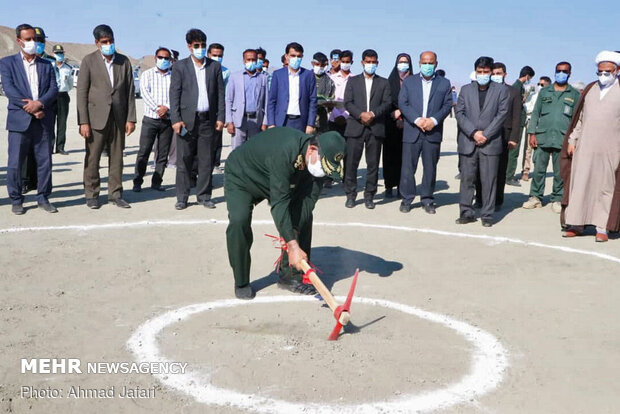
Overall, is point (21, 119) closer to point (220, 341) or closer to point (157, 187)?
point (157, 187)

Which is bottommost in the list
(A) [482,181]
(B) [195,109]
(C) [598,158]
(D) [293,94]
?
(A) [482,181]

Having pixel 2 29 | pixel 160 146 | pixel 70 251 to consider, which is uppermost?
pixel 2 29

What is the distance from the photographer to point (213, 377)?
14.5 ft

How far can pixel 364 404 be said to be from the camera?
4.09 metres

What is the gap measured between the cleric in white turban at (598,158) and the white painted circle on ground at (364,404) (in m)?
4.28

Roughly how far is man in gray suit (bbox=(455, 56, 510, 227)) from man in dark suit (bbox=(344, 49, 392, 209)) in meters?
1.35

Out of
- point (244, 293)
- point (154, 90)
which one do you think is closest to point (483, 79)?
point (244, 293)

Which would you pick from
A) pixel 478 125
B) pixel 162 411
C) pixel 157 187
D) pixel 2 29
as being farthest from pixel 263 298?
pixel 2 29

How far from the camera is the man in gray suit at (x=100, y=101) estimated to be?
9805 millimetres

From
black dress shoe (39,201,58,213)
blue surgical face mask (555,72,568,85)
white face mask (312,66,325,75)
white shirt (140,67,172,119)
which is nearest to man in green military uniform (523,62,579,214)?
blue surgical face mask (555,72,568,85)

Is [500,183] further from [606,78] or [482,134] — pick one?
[606,78]

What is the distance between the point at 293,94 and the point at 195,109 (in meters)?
1.59

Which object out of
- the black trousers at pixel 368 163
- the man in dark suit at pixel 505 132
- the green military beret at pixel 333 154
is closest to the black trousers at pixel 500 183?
the man in dark suit at pixel 505 132

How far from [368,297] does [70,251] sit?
348 cm
